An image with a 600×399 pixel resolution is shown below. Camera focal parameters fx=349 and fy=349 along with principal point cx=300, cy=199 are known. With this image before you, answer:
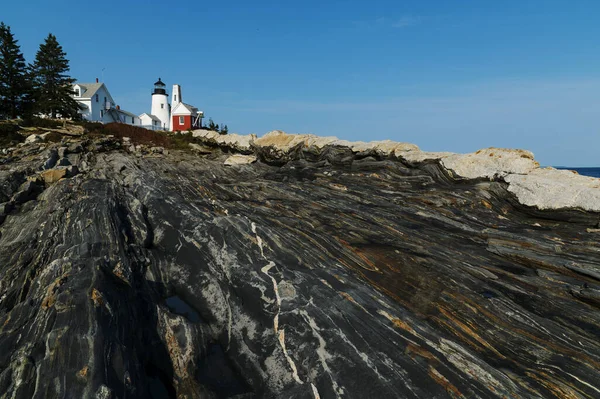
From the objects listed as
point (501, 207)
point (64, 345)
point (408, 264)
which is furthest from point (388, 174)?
point (64, 345)

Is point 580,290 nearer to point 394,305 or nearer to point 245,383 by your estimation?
point 394,305

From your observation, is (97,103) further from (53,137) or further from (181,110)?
(53,137)

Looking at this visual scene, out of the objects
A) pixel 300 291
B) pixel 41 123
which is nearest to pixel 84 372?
pixel 300 291

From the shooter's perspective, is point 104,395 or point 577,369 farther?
point 577,369

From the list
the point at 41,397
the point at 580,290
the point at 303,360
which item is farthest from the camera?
the point at 580,290

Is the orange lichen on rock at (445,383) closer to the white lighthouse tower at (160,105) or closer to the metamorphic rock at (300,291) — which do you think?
the metamorphic rock at (300,291)

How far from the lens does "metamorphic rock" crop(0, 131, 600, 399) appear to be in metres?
7.37

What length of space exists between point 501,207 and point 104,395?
20.6 m

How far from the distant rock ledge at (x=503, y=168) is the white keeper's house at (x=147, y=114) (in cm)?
5886

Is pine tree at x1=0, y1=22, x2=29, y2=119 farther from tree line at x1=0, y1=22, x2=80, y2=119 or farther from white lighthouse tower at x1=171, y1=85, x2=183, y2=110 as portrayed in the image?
white lighthouse tower at x1=171, y1=85, x2=183, y2=110

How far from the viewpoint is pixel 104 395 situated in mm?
6164

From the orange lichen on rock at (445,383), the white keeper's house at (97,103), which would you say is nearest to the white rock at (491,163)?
the orange lichen on rock at (445,383)

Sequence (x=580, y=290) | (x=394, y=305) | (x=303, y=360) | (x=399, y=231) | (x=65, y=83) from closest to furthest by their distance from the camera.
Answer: (x=303, y=360)
(x=394, y=305)
(x=580, y=290)
(x=399, y=231)
(x=65, y=83)

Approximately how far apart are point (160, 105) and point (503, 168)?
95.6 metres
